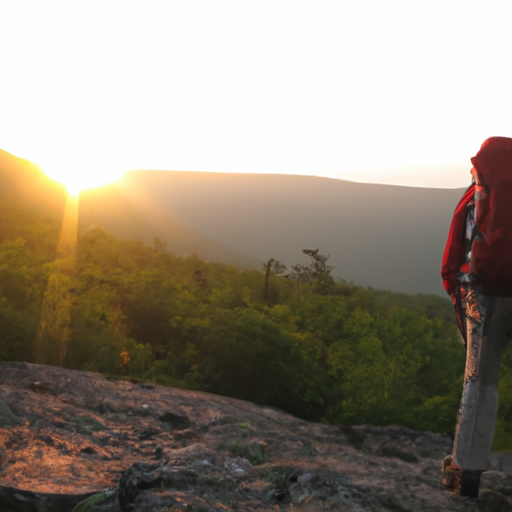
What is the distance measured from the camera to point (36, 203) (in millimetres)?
52594

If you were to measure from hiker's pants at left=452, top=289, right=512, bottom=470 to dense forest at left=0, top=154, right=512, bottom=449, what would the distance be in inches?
105

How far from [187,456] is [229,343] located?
16.4 feet

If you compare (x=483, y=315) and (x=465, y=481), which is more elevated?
(x=483, y=315)

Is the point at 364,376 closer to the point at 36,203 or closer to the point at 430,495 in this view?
the point at 430,495

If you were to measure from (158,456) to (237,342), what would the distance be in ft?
16.0

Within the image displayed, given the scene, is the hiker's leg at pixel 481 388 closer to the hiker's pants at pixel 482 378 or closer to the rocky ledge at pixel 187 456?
the hiker's pants at pixel 482 378

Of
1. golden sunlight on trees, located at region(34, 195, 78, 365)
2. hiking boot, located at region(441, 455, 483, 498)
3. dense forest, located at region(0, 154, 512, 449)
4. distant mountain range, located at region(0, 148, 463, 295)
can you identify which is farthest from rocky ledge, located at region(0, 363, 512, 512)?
distant mountain range, located at region(0, 148, 463, 295)

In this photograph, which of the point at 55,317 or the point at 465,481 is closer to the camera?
the point at 465,481

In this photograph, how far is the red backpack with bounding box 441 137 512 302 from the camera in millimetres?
3020

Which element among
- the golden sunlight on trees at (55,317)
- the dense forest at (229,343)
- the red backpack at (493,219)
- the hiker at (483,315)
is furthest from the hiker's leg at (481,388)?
the golden sunlight on trees at (55,317)

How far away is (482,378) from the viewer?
3164mm

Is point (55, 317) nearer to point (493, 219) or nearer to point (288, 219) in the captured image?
point (493, 219)

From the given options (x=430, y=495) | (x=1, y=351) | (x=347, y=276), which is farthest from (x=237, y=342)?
(x=347, y=276)

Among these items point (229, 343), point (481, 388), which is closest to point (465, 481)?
point (481, 388)
